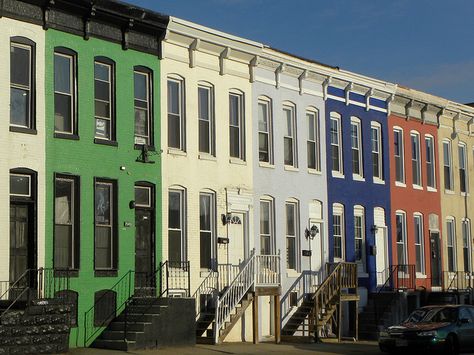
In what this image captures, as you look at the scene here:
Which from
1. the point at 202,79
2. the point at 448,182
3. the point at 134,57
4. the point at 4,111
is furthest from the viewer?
the point at 448,182

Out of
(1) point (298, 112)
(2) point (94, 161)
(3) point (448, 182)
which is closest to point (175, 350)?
(2) point (94, 161)

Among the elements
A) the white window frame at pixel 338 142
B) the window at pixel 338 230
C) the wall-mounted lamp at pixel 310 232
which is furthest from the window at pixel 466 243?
the wall-mounted lamp at pixel 310 232

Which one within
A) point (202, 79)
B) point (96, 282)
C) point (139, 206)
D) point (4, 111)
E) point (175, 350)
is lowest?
point (175, 350)

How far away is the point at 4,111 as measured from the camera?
22875 millimetres

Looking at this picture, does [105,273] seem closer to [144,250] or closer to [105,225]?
[105,225]

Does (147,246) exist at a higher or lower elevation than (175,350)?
higher

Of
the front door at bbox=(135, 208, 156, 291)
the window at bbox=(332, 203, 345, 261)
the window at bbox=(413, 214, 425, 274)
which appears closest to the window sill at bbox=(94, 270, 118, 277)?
the front door at bbox=(135, 208, 156, 291)

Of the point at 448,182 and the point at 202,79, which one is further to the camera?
the point at 448,182

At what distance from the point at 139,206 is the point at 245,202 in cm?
456

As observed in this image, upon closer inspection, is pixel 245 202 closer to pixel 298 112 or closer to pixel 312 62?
pixel 298 112

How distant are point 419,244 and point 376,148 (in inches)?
180

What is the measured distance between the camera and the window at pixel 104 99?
25395 millimetres

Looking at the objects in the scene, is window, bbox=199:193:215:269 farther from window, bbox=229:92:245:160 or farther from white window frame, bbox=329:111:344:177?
white window frame, bbox=329:111:344:177

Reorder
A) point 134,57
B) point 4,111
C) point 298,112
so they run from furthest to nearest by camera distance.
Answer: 1. point 298,112
2. point 134,57
3. point 4,111
